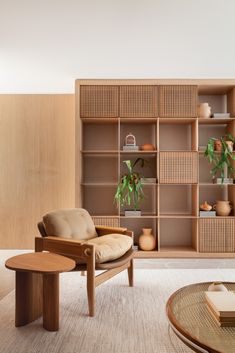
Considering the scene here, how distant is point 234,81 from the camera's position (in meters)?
3.85

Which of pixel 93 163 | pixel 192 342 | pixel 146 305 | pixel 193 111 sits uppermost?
pixel 193 111

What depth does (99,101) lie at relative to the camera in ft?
12.6

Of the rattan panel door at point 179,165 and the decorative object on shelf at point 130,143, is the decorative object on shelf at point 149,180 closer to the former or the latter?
the rattan panel door at point 179,165

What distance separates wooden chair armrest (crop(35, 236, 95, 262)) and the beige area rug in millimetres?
453

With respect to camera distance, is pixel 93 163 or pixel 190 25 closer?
pixel 190 25

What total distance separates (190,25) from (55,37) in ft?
4.15

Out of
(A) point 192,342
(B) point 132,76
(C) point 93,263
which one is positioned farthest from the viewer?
(B) point 132,76

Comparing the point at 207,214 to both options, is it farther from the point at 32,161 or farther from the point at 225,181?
the point at 32,161

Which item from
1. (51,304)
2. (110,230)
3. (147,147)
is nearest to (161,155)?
(147,147)

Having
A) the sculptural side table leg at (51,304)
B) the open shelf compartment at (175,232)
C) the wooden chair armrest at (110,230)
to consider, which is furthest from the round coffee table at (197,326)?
the open shelf compartment at (175,232)

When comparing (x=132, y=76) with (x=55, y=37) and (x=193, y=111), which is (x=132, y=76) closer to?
(x=193, y=111)

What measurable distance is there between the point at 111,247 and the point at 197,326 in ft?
4.04

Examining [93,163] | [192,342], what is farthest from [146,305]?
[93,163]

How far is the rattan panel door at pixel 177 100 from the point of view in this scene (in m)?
3.82
